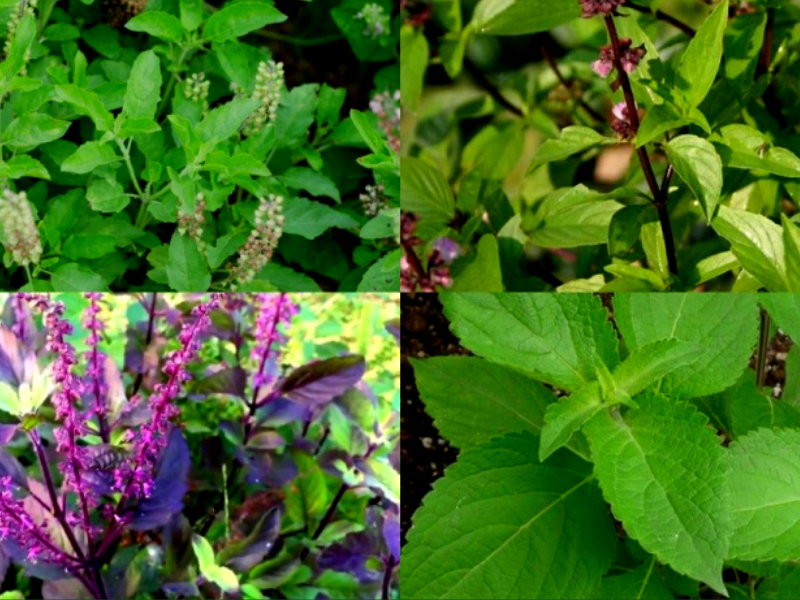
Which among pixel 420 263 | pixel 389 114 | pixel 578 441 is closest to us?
pixel 578 441

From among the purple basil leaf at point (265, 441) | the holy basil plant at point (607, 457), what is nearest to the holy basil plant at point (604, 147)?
the holy basil plant at point (607, 457)

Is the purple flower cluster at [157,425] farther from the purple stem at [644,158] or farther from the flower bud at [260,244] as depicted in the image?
the purple stem at [644,158]

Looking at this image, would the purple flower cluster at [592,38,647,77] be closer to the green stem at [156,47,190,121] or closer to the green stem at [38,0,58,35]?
the green stem at [156,47,190,121]

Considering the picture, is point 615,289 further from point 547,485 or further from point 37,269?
point 37,269

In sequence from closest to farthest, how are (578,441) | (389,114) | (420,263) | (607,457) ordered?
(607,457)
(578,441)
(420,263)
(389,114)

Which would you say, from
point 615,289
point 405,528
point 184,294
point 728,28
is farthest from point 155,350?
point 728,28

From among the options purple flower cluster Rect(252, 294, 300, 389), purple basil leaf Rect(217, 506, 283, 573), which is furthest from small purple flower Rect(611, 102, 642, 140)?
purple basil leaf Rect(217, 506, 283, 573)

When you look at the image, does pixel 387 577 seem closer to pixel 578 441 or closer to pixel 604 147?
pixel 578 441

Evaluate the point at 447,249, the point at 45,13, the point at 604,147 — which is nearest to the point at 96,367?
the point at 447,249
